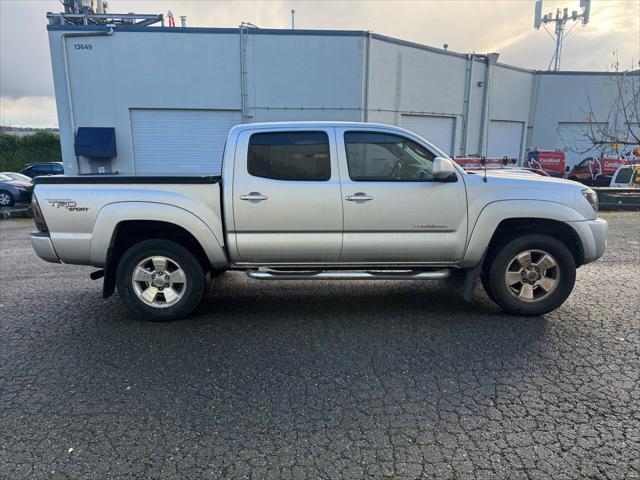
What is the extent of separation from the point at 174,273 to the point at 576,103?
1073 inches

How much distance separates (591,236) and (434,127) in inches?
637

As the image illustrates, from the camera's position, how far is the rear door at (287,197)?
4.35 m

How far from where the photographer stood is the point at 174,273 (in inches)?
177

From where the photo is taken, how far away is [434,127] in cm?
1966

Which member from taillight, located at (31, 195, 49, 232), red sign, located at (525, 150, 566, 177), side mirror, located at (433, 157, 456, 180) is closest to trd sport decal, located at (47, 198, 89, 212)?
taillight, located at (31, 195, 49, 232)

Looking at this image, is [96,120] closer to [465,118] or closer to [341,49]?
[341,49]

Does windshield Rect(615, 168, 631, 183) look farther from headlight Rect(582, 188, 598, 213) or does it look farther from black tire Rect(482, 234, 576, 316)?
black tire Rect(482, 234, 576, 316)

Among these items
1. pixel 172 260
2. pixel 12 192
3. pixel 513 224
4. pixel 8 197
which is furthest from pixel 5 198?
pixel 513 224

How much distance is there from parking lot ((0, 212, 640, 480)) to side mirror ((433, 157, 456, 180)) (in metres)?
1.50

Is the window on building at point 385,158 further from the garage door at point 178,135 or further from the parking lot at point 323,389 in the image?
the garage door at point 178,135

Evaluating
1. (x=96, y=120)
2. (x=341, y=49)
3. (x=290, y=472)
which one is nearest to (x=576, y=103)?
(x=341, y=49)

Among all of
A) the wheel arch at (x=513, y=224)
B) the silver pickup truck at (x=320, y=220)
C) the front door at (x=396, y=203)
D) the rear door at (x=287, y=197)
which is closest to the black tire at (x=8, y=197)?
the silver pickup truck at (x=320, y=220)

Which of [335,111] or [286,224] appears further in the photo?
[335,111]

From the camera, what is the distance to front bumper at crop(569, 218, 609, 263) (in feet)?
14.6
